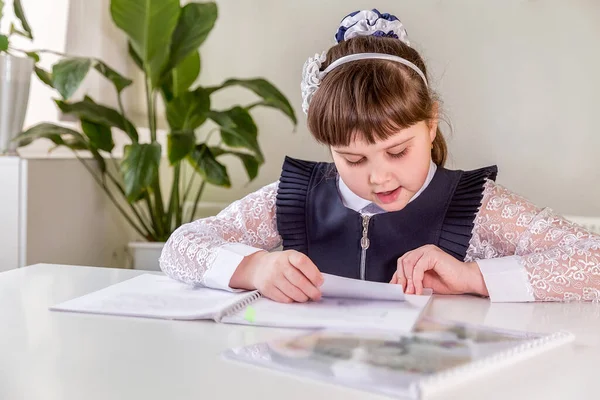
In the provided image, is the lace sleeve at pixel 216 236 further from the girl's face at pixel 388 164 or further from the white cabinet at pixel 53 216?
the white cabinet at pixel 53 216

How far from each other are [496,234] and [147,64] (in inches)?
63.0

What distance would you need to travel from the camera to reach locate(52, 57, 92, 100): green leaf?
2250 millimetres

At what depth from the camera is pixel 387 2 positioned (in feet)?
8.87

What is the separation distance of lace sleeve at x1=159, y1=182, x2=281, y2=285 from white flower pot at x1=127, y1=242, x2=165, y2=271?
1265mm

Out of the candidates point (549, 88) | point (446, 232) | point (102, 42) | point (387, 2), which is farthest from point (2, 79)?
point (549, 88)

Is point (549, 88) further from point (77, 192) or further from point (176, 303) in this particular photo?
point (176, 303)

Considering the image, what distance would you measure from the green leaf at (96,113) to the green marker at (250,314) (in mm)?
1726

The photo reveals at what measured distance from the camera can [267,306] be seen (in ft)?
3.01

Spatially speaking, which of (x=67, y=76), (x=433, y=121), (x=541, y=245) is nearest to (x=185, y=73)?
(x=67, y=76)

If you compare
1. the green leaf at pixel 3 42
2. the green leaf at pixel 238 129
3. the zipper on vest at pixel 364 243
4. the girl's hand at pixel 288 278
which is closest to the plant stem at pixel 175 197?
the green leaf at pixel 238 129

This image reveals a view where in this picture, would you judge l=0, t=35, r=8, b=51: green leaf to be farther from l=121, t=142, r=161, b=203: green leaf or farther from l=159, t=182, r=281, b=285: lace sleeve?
l=159, t=182, r=281, b=285: lace sleeve

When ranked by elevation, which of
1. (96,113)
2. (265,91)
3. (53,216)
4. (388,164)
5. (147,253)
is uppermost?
(265,91)

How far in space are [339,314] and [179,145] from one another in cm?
169

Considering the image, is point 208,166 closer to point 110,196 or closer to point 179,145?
point 179,145
